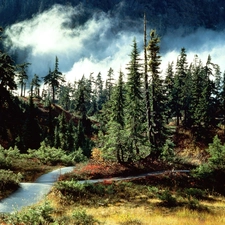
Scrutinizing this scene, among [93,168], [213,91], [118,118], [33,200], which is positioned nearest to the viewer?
[33,200]

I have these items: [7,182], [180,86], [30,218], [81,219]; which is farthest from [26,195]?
[180,86]

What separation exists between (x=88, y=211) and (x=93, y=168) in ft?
30.5

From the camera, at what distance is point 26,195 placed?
13.9 metres

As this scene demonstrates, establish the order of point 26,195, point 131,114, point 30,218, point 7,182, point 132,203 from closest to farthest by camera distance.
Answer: point 30,218, point 132,203, point 26,195, point 7,182, point 131,114

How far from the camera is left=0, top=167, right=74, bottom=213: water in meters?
12.0

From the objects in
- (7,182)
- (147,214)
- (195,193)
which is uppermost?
(7,182)

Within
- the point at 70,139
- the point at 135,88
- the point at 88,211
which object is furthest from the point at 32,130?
the point at 88,211

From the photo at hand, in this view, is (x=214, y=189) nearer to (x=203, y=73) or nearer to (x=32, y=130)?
(x=32, y=130)

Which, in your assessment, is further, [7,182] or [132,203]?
[7,182]

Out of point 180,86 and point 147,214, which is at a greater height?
point 180,86

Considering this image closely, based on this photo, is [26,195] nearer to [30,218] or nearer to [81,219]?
[30,218]

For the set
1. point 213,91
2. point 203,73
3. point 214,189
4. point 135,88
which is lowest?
point 214,189

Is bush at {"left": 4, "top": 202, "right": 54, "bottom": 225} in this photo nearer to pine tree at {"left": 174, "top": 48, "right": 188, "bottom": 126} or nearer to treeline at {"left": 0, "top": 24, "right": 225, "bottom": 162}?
treeline at {"left": 0, "top": 24, "right": 225, "bottom": 162}

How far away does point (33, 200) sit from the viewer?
13.2 m
